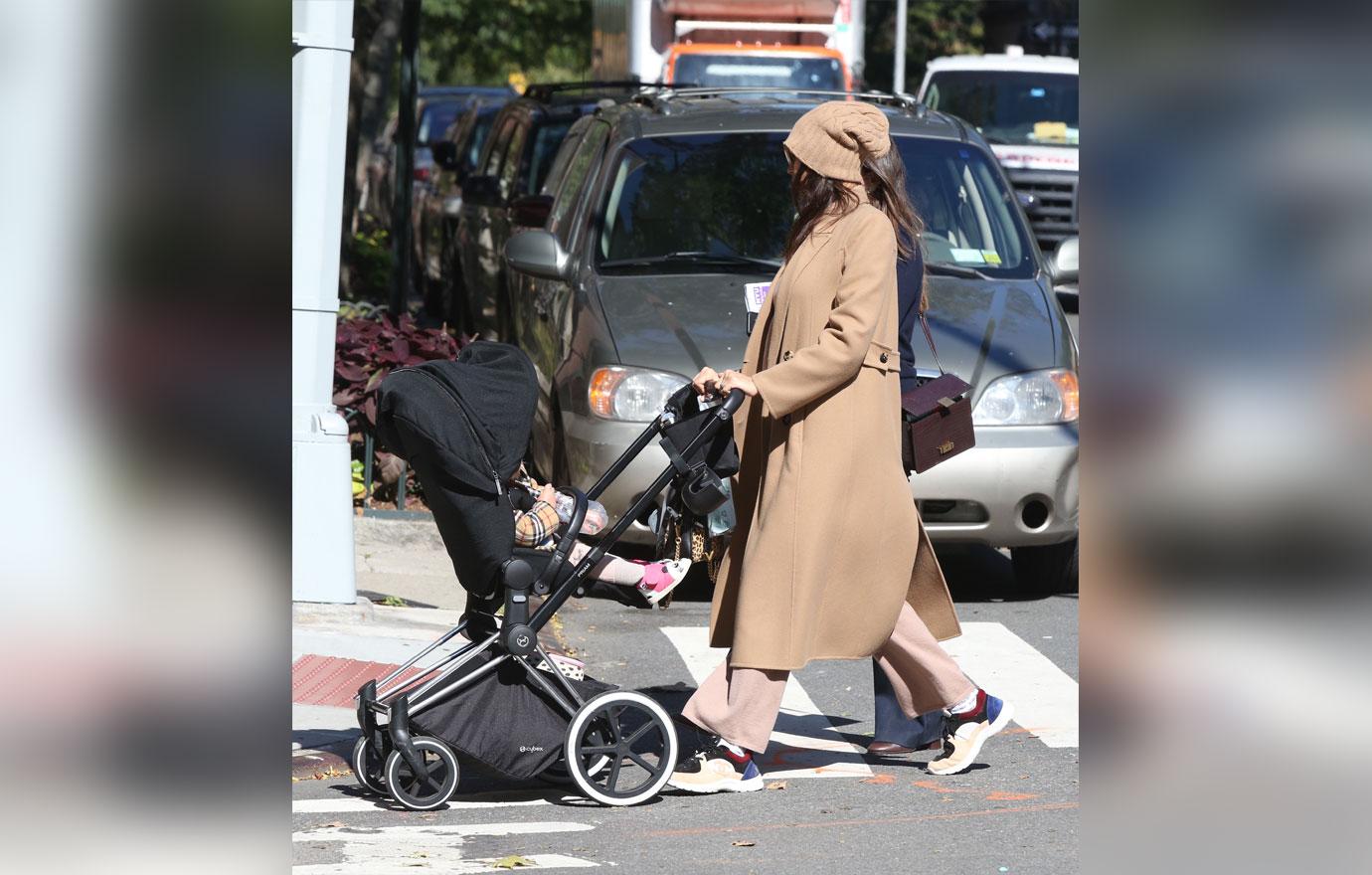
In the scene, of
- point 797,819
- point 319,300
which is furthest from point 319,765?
point 319,300

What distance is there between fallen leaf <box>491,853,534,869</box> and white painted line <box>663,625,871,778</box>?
44.1 inches

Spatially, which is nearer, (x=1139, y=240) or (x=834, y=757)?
(x=1139, y=240)

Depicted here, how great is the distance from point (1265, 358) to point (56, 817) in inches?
44.6

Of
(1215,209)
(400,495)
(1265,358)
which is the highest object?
(1215,209)

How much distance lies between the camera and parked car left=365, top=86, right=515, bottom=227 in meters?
24.7

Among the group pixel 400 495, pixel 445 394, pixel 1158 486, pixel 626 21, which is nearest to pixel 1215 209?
pixel 1158 486

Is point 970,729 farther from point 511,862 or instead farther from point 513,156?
point 513,156

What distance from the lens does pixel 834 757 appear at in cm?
604

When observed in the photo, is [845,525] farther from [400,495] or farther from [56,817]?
[400,495]

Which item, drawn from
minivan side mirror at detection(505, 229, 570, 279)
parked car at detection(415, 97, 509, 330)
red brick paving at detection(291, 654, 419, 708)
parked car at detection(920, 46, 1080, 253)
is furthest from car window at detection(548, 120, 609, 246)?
parked car at detection(920, 46, 1080, 253)

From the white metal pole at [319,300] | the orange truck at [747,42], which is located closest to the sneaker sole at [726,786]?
the white metal pole at [319,300]

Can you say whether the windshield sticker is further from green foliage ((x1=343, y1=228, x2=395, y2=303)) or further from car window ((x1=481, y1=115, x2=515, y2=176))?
green foliage ((x1=343, y1=228, x2=395, y2=303))

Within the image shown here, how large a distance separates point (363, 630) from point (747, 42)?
530 inches

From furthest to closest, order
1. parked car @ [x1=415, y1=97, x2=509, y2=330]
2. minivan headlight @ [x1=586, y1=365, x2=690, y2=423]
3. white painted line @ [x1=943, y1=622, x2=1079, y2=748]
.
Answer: parked car @ [x1=415, y1=97, x2=509, y2=330] < minivan headlight @ [x1=586, y1=365, x2=690, y2=423] < white painted line @ [x1=943, y1=622, x2=1079, y2=748]
